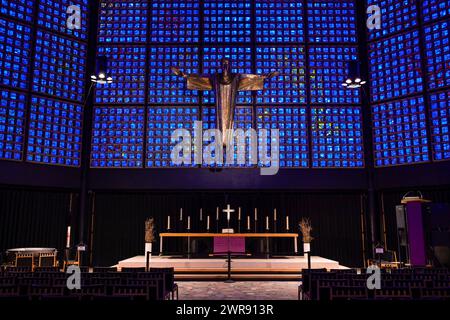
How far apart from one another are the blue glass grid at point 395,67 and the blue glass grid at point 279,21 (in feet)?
10.1

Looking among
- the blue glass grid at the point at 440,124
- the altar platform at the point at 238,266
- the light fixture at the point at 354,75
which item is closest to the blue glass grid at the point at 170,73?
the light fixture at the point at 354,75

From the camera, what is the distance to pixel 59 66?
1505cm

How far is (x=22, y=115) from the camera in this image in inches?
556

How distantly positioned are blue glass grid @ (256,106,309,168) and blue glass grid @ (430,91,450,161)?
14.6ft

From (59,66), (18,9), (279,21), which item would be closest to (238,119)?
(279,21)

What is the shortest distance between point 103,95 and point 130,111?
1287 millimetres

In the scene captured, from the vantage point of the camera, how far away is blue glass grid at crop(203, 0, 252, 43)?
643 inches

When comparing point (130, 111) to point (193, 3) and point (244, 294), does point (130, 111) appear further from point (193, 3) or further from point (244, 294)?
point (244, 294)

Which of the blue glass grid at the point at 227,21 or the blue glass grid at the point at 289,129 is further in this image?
the blue glass grid at the point at 227,21

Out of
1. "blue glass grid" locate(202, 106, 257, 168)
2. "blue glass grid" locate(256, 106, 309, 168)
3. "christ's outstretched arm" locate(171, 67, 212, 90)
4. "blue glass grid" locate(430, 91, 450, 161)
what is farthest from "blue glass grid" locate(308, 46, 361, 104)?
"christ's outstretched arm" locate(171, 67, 212, 90)

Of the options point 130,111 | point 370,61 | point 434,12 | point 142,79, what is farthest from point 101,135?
point 434,12

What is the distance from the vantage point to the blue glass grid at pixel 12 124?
13648mm

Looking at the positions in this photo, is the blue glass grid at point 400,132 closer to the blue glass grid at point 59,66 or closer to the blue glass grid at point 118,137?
the blue glass grid at point 118,137

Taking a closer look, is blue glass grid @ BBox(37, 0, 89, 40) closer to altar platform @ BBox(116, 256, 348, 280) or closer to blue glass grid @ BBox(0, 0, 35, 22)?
blue glass grid @ BBox(0, 0, 35, 22)
